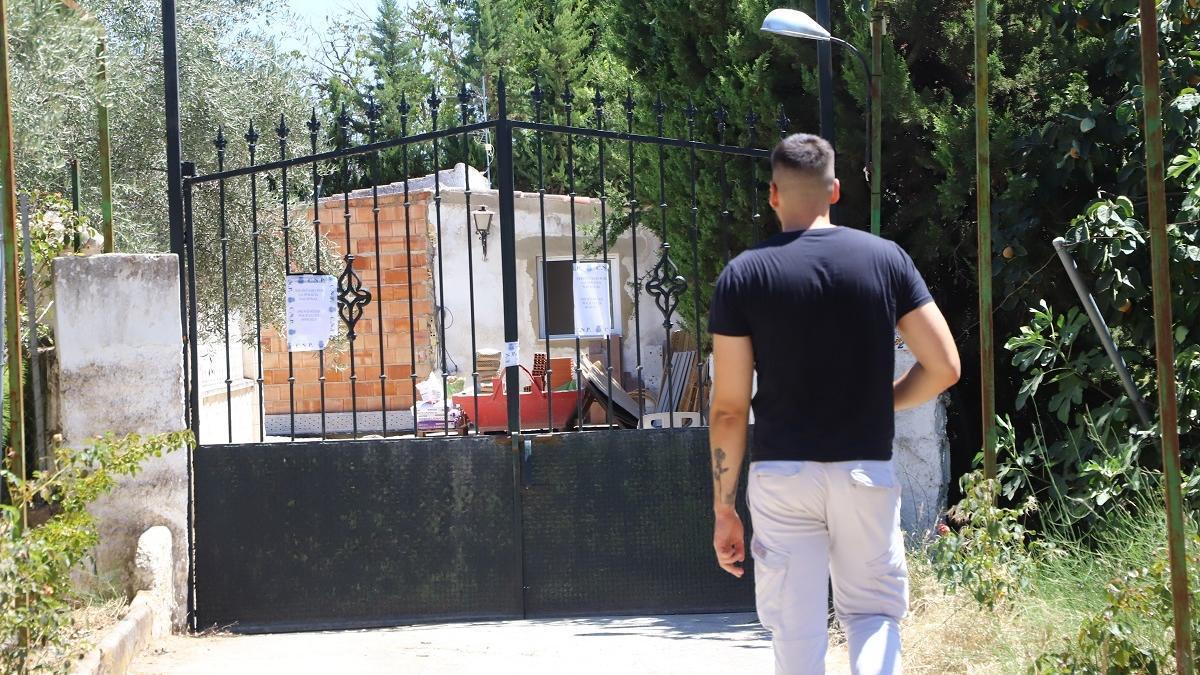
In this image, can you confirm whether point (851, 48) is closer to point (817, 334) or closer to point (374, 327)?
point (817, 334)

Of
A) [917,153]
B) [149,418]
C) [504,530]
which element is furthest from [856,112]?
[149,418]

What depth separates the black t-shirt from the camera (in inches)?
139

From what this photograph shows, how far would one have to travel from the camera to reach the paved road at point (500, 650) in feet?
19.0

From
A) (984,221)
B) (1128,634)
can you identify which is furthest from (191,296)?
(1128,634)

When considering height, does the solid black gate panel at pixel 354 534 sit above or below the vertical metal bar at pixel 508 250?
below

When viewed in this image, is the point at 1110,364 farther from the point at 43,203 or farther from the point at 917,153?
the point at 43,203

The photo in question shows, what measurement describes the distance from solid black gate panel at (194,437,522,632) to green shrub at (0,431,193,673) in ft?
4.39

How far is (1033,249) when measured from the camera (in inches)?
292

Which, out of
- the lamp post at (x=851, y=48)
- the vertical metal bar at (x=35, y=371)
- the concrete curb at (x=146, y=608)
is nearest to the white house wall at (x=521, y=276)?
the lamp post at (x=851, y=48)

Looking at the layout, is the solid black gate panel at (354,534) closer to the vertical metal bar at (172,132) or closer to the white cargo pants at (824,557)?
the vertical metal bar at (172,132)

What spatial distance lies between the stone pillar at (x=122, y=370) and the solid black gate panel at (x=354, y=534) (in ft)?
0.93

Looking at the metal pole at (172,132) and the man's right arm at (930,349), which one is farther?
the metal pole at (172,132)

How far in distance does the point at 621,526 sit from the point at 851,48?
104 inches

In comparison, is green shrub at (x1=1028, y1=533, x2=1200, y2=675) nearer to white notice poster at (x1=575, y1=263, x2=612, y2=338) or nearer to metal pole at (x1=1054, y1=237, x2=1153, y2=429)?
metal pole at (x1=1054, y1=237, x2=1153, y2=429)
